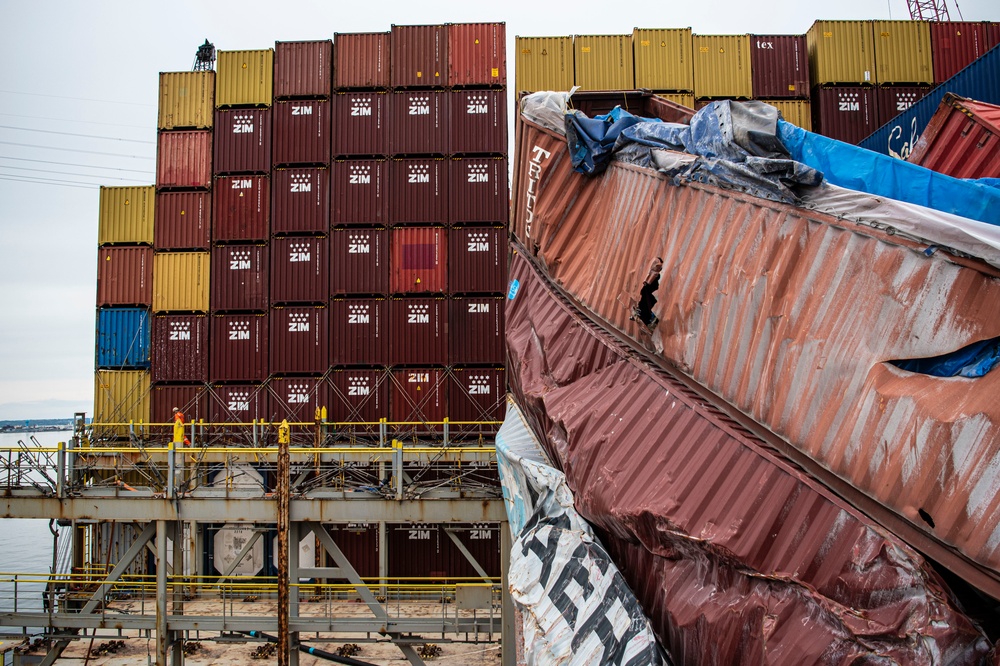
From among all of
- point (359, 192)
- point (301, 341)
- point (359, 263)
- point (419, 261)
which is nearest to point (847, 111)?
point (419, 261)

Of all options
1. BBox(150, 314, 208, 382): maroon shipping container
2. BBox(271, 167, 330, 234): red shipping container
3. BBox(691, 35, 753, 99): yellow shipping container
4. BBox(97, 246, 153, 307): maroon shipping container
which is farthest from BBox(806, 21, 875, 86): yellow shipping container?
BBox(97, 246, 153, 307): maroon shipping container

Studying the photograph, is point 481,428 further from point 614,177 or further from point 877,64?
point 877,64

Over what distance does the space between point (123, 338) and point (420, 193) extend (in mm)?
12433

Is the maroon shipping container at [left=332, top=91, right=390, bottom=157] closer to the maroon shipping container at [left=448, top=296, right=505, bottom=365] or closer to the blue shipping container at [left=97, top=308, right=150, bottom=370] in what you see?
the maroon shipping container at [left=448, top=296, right=505, bottom=365]

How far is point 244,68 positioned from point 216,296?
853 cm

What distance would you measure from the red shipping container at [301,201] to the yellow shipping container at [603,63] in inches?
396

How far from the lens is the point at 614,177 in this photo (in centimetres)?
999

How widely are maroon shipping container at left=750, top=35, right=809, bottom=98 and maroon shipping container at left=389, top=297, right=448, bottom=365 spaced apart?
46.4 feet

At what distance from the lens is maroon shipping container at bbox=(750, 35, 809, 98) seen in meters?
26.8

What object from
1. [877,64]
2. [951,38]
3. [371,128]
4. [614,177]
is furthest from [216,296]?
[951,38]

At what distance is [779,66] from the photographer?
88.3ft

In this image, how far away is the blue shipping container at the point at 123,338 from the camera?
27.3 m

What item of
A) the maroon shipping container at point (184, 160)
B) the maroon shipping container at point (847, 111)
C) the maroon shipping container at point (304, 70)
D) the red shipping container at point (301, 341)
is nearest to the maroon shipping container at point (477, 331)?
the red shipping container at point (301, 341)

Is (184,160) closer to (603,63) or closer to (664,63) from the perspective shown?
(603,63)
